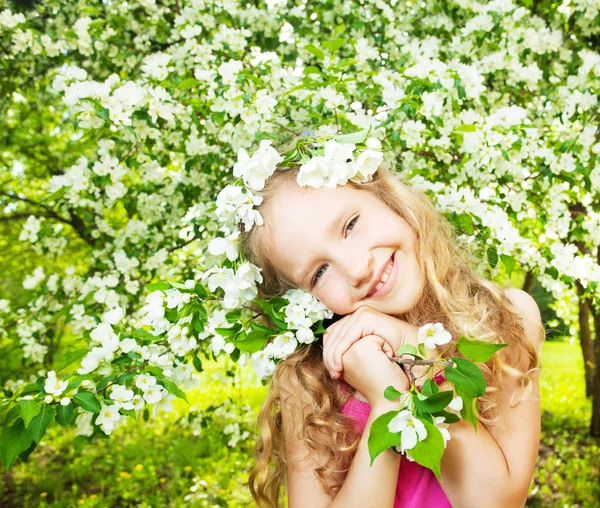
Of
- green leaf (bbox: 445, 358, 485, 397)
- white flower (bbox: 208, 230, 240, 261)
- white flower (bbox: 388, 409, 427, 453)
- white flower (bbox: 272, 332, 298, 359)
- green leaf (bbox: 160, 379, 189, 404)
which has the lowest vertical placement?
green leaf (bbox: 160, 379, 189, 404)

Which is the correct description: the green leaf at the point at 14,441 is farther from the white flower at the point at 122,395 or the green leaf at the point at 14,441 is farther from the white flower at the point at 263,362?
the white flower at the point at 263,362

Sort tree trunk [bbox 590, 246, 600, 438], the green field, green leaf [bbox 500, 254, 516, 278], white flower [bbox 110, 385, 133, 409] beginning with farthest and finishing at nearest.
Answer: tree trunk [bbox 590, 246, 600, 438] → the green field → green leaf [bbox 500, 254, 516, 278] → white flower [bbox 110, 385, 133, 409]

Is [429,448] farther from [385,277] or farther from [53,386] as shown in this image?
[53,386]

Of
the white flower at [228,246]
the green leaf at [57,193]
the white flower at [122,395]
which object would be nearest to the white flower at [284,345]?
the white flower at [228,246]

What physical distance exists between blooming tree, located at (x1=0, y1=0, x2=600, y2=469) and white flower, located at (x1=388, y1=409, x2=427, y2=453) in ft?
1.75

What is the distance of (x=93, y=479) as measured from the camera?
483 centimetres

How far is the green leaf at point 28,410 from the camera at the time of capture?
1.19 metres

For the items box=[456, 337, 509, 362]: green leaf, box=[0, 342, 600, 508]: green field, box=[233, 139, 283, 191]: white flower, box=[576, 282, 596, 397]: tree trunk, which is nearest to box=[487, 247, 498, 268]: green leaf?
→ box=[233, 139, 283, 191]: white flower

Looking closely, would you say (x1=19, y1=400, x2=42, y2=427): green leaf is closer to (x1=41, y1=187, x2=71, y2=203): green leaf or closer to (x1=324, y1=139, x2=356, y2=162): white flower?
(x1=324, y1=139, x2=356, y2=162): white flower

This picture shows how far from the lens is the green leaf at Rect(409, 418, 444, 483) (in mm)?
896

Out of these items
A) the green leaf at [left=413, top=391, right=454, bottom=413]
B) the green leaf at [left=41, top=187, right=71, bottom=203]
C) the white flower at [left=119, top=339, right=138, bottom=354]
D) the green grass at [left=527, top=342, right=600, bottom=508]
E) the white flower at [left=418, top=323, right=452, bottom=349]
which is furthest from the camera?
the green grass at [left=527, top=342, right=600, bottom=508]

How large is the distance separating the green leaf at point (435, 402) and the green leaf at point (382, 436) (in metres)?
0.05

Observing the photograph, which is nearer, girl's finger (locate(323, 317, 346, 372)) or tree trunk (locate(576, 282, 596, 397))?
girl's finger (locate(323, 317, 346, 372))

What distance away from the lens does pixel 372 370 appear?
4.04 ft
